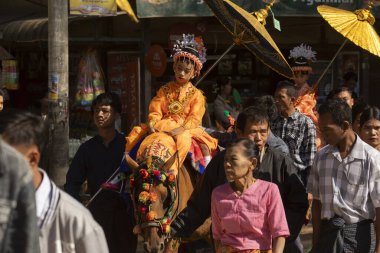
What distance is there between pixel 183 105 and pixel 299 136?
A: 1.10 m

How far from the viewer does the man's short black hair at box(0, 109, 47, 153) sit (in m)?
3.12

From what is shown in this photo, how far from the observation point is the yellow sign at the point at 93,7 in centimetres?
1109

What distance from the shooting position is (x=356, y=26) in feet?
29.2

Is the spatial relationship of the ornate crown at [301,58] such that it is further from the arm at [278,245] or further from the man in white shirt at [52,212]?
the man in white shirt at [52,212]

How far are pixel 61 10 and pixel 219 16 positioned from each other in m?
2.13

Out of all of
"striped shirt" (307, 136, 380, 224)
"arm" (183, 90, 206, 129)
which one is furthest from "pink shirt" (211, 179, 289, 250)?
"arm" (183, 90, 206, 129)

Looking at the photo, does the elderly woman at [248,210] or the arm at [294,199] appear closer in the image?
the elderly woman at [248,210]

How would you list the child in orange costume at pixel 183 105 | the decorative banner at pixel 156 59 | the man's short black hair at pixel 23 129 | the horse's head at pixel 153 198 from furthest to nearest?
the decorative banner at pixel 156 59
the child in orange costume at pixel 183 105
the horse's head at pixel 153 198
the man's short black hair at pixel 23 129

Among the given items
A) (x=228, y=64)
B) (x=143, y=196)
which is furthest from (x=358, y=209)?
(x=228, y=64)

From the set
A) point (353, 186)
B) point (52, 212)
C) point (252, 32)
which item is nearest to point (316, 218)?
point (353, 186)

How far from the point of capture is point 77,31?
13383mm

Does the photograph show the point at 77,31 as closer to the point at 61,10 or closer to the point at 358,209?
the point at 61,10

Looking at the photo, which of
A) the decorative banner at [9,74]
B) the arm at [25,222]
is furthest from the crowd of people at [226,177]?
the decorative banner at [9,74]

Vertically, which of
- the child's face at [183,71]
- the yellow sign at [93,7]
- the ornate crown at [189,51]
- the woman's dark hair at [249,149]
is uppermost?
the yellow sign at [93,7]
